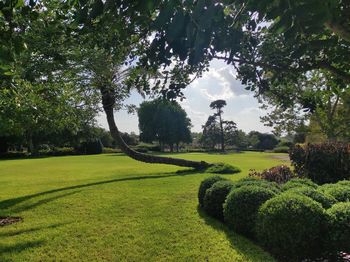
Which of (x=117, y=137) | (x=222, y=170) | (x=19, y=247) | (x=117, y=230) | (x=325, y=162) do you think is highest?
(x=117, y=137)

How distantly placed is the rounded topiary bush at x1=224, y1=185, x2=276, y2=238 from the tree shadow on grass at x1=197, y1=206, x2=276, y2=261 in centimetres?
21

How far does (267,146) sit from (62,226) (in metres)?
73.2

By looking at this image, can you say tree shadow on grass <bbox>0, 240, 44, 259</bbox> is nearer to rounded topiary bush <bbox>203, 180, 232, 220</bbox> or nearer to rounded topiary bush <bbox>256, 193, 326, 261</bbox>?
rounded topiary bush <bbox>203, 180, 232, 220</bbox>

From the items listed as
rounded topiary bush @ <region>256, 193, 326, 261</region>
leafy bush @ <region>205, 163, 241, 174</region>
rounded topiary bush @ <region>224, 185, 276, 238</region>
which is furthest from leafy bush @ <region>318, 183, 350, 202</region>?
leafy bush @ <region>205, 163, 241, 174</region>

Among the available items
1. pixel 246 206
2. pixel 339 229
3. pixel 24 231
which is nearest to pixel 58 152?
pixel 24 231

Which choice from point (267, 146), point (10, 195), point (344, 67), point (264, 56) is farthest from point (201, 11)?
point (267, 146)

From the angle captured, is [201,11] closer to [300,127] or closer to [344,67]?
[344,67]

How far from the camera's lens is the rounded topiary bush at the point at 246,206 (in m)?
6.54

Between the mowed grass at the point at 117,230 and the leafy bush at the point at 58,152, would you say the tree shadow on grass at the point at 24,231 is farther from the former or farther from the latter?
the leafy bush at the point at 58,152

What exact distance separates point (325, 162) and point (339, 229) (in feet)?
24.2

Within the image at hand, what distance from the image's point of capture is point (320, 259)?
5398 millimetres

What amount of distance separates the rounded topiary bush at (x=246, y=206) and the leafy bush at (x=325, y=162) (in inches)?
242

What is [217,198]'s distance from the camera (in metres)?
8.22

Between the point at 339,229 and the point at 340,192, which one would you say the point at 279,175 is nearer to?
the point at 340,192
